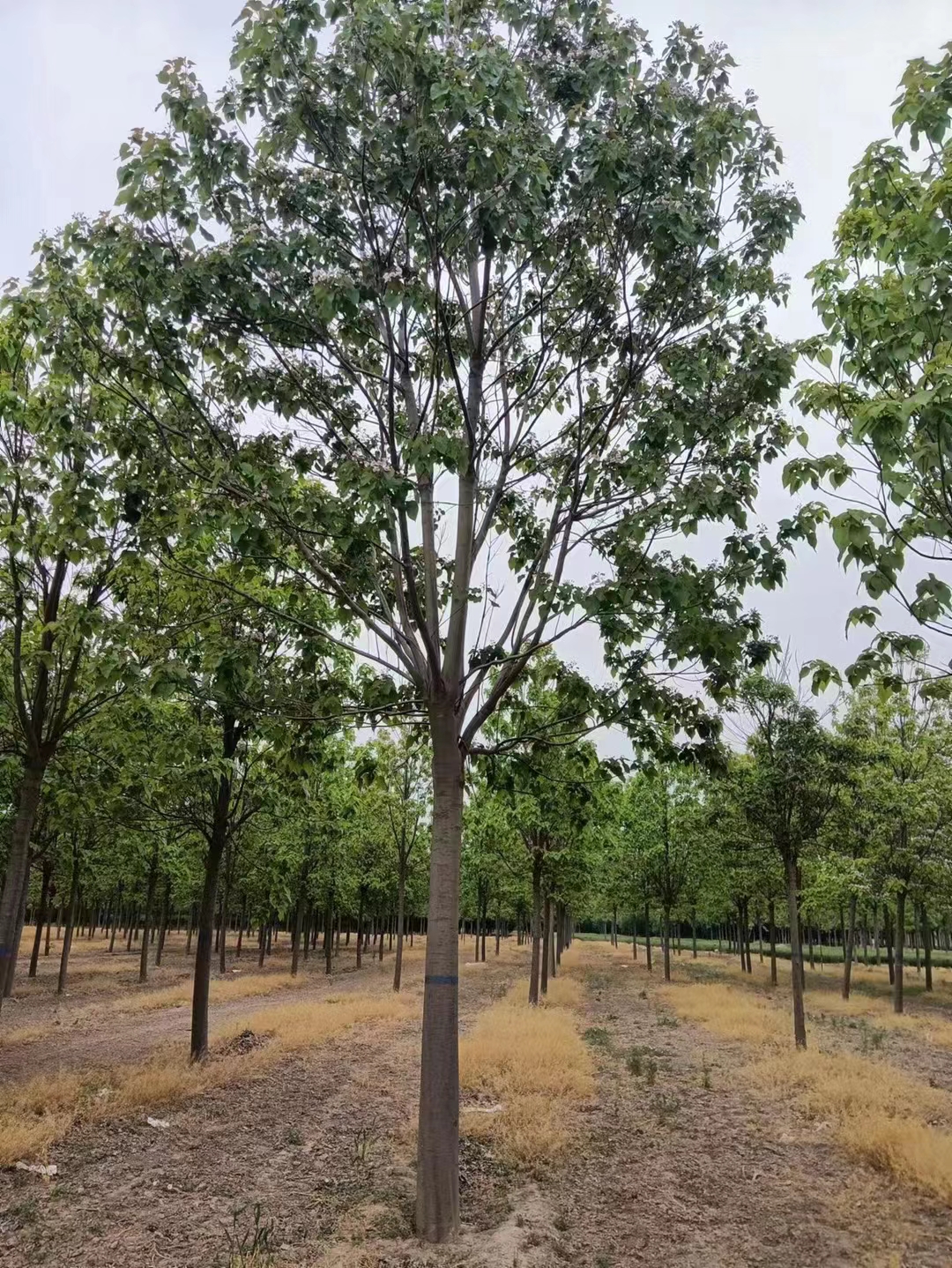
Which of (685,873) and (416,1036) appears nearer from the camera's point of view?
(416,1036)

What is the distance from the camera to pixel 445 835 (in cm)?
700

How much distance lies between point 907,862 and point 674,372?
2043cm

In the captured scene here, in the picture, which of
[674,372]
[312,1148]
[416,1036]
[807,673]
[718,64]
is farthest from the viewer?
[416,1036]

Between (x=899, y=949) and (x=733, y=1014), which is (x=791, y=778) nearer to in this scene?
(x=733, y=1014)

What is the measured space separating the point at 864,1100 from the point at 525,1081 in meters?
4.27

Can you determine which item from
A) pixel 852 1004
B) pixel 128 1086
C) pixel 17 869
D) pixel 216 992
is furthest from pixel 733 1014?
pixel 17 869

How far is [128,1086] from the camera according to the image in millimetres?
10078

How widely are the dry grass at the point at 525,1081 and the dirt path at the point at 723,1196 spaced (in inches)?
15.9

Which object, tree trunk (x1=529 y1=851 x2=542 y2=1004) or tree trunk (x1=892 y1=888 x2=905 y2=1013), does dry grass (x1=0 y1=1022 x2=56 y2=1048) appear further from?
tree trunk (x1=892 y1=888 x2=905 y2=1013)

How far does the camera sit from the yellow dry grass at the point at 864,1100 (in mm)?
7684

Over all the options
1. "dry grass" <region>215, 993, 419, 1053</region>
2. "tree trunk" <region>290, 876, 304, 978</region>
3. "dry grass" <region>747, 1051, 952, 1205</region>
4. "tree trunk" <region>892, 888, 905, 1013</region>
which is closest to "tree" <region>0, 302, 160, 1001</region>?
"dry grass" <region>215, 993, 419, 1053</region>

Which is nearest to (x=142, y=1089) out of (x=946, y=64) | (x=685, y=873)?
(x=946, y=64)

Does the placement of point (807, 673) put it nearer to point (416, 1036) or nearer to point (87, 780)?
point (87, 780)

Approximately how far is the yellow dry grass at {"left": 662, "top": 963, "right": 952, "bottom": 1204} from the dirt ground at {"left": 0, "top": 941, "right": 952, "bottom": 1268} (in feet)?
0.81
